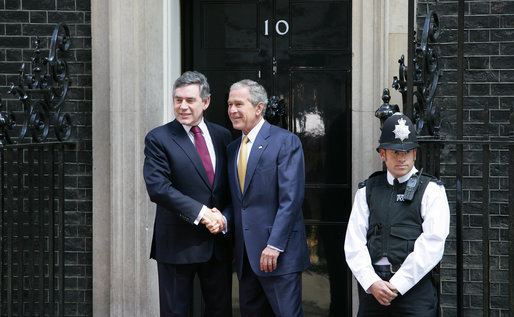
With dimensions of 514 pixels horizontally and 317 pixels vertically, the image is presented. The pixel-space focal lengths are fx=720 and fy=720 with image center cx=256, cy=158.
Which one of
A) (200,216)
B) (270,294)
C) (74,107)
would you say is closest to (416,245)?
(270,294)

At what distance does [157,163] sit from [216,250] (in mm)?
660

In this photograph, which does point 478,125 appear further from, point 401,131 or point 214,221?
point 214,221

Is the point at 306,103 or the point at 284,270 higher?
the point at 306,103

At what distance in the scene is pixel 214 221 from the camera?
438 cm

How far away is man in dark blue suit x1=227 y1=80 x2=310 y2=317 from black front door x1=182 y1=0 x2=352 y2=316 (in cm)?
152

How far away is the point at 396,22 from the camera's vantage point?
5.50 metres

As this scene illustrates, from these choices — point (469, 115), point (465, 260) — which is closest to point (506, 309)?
point (465, 260)

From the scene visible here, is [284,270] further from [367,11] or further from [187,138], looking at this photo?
[367,11]

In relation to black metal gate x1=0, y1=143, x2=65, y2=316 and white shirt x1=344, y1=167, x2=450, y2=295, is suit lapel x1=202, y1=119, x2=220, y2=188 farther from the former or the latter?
black metal gate x1=0, y1=143, x2=65, y2=316

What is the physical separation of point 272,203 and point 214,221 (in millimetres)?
371

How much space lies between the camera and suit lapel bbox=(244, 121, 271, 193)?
174 inches

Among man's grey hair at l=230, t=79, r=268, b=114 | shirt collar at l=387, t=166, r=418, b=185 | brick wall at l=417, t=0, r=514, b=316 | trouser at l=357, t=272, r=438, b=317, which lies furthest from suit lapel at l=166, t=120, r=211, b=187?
brick wall at l=417, t=0, r=514, b=316

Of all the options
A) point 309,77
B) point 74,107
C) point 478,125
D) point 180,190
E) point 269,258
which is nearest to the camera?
point 269,258

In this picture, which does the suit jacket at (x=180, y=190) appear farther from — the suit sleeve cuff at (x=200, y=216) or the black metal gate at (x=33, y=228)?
the black metal gate at (x=33, y=228)
